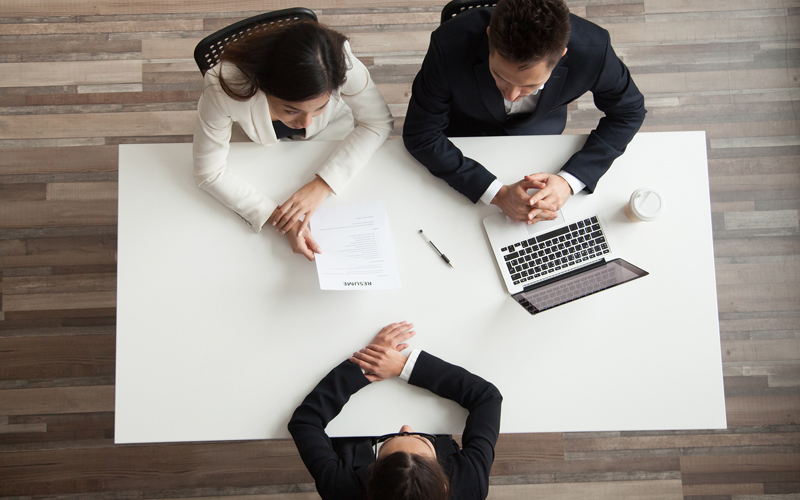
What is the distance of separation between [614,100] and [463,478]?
1034 millimetres

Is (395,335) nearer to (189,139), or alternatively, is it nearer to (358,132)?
(358,132)

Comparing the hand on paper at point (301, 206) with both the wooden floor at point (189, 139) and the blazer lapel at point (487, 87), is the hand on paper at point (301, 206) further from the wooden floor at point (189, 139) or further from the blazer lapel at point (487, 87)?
the wooden floor at point (189, 139)

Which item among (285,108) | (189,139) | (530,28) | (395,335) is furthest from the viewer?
(189,139)

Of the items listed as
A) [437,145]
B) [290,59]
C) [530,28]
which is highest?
[530,28]

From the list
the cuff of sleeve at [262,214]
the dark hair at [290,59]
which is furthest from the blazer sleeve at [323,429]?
the dark hair at [290,59]

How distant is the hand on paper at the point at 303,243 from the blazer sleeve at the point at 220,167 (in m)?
0.08

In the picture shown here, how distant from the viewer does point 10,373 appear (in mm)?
2076

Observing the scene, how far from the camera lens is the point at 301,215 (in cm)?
133

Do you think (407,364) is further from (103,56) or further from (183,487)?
(103,56)

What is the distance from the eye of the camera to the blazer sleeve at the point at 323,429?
1237 mm

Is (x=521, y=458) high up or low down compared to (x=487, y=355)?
down

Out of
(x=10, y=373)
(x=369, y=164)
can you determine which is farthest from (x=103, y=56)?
(x=369, y=164)

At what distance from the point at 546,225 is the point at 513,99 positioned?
34cm

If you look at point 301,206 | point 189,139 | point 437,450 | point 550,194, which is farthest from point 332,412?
point 189,139
